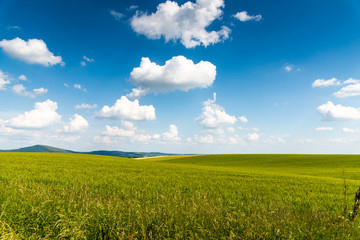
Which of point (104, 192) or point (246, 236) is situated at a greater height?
point (246, 236)

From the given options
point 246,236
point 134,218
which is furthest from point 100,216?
point 246,236

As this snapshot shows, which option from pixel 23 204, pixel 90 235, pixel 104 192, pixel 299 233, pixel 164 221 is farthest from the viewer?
pixel 104 192

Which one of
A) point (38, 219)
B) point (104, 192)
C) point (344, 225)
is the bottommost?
point (104, 192)

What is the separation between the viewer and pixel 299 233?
3711mm

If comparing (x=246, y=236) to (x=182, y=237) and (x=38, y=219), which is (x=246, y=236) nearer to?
(x=182, y=237)

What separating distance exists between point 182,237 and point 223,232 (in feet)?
2.68

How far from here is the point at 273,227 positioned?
4.08m

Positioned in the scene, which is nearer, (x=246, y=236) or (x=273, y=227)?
(x=246, y=236)

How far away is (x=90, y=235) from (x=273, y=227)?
379 cm

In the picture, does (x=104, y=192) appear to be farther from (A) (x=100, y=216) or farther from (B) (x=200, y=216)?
(B) (x=200, y=216)

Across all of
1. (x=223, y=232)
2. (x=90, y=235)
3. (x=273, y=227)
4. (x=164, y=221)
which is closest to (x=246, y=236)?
(x=223, y=232)

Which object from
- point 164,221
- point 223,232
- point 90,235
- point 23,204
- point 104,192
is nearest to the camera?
point 223,232

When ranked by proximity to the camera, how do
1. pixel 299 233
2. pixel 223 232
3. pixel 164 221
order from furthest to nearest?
pixel 164 221 < pixel 223 232 < pixel 299 233

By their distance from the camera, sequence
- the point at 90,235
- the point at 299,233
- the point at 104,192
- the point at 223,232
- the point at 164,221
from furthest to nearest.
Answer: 1. the point at 104,192
2. the point at 164,221
3. the point at 90,235
4. the point at 223,232
5. the point at 299,233
